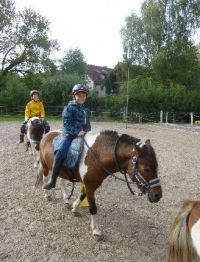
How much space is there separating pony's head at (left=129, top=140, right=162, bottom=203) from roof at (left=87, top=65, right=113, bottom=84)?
234ft

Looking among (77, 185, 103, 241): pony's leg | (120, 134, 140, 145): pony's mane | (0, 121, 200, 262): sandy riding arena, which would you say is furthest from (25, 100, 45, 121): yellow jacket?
(120, 134, 140, 145): pony's mane

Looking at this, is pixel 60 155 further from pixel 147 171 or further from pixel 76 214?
pixel 147 171

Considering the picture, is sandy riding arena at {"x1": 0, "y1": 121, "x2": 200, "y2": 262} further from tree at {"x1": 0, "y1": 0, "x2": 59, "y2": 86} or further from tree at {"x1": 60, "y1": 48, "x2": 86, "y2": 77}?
tree at {"x1": 60, "y1": 48, "x2": 86, "y2": 77}

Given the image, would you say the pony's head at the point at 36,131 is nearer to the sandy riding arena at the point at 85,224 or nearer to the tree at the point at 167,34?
the sandy riding arena at the point at 85,224

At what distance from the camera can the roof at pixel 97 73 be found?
76625 mm

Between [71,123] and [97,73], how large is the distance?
245 feet

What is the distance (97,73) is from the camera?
79812mm

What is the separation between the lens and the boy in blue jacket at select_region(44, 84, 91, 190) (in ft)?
19.2

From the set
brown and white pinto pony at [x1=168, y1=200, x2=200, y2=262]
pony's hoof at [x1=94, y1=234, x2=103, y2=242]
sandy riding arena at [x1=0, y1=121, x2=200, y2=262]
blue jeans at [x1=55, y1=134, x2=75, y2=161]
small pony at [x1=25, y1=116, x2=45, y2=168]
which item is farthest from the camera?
small pony at [x1=25, y1=116, x2=45, y2=168]

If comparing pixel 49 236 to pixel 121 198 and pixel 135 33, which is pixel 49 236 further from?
pixel 135 33

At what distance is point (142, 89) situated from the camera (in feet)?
114

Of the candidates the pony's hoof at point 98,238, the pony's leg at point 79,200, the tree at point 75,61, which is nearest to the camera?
the pony's hoof at point 98,238

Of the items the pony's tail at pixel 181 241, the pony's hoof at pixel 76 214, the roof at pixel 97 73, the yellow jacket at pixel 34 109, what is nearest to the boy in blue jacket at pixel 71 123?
the pony's hoof at pixel 76 214

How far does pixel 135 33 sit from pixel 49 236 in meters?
35.7
